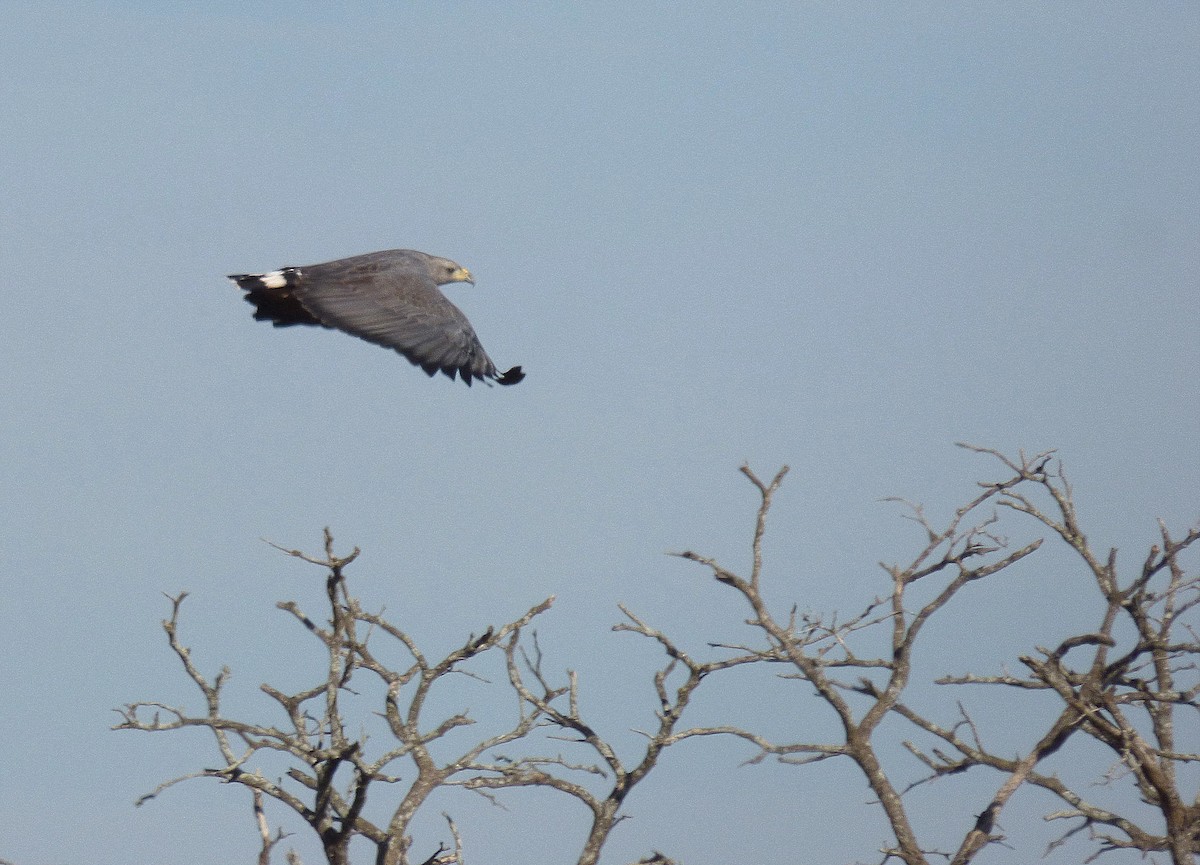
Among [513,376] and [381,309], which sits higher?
[381,309]

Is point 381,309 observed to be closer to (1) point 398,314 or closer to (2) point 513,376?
(1) point 398,314

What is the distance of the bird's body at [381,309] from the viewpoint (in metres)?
10.1

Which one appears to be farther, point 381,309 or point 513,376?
point 381,309

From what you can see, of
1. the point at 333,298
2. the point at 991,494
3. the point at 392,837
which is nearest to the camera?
the point at 392,837

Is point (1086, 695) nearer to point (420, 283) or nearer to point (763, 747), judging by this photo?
point (763, 747)

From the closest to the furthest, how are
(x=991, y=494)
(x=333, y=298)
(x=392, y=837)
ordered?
(x=392, y=837) < (x=991, y=494) < (x=333, y=298)

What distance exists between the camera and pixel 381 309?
1046 cm

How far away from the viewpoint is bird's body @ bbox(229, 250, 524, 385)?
10.1 metres

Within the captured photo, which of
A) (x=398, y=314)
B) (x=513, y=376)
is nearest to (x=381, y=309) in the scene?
(x=398, y=314)

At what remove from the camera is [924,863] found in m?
7.48

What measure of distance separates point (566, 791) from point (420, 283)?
4.56 metres

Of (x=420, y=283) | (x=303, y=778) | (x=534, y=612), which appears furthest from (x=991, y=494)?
(x=420, y=283)

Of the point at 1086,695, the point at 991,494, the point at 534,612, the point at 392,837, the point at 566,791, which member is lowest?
the point at 392,837

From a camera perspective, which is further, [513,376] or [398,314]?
[398,314]
